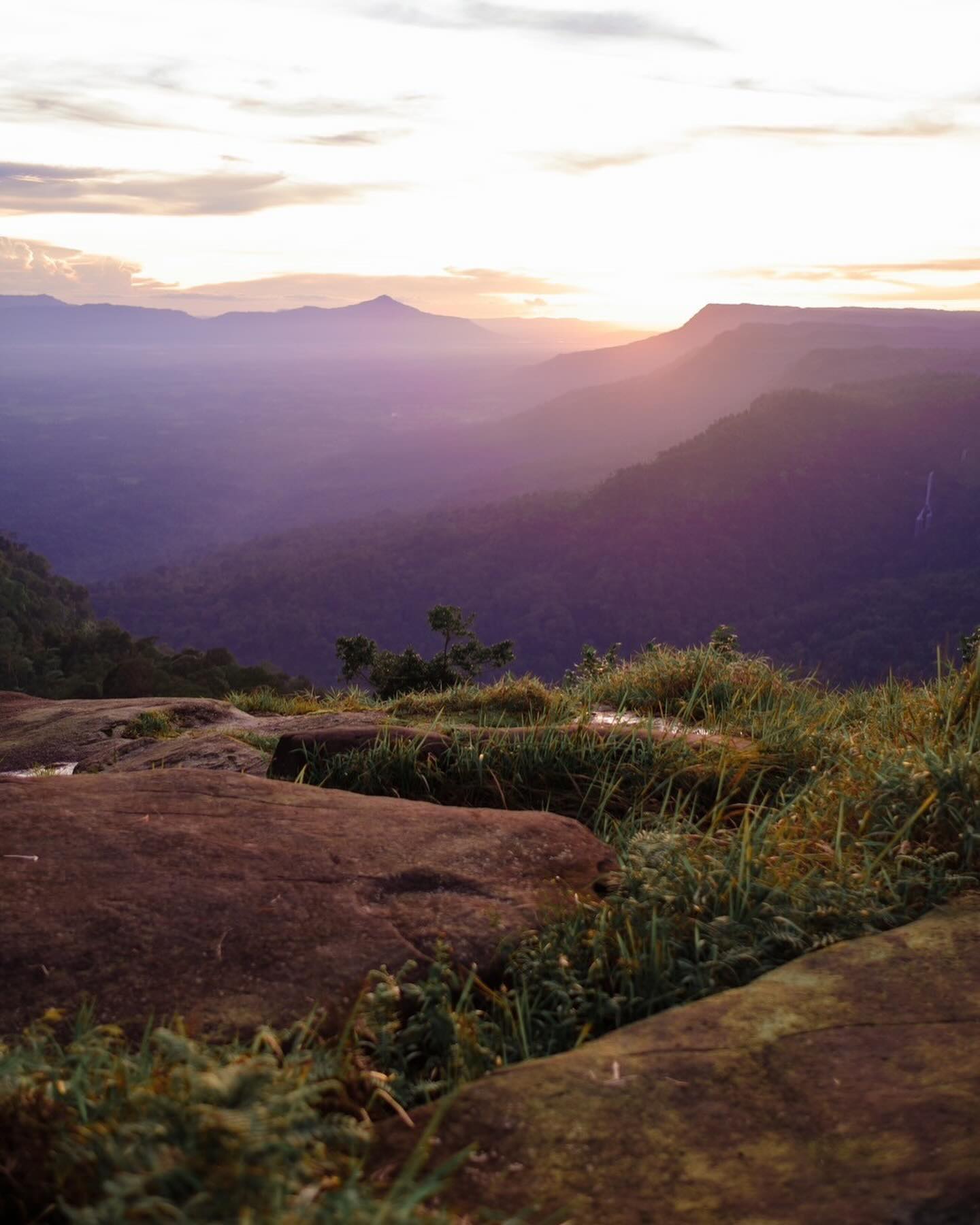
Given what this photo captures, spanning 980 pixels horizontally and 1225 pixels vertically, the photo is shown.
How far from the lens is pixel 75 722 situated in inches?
320

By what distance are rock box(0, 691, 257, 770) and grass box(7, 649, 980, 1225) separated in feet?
7.00

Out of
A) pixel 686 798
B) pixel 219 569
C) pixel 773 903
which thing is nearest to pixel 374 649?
pixel 686 798

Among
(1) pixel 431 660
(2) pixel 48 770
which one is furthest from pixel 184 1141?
(1) pixel 431 660

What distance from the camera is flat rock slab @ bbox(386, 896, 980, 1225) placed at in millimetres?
1771

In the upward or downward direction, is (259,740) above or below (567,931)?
below

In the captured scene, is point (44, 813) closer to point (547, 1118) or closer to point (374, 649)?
point (547, 1118)

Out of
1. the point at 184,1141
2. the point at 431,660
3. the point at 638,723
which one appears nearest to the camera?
the point at 184,1141

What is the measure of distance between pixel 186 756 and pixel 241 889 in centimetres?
280

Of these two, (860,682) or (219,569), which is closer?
→ (860,682)

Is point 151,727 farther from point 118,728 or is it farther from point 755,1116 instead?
point 755,1116

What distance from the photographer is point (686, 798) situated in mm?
4152

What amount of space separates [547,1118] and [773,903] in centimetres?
121

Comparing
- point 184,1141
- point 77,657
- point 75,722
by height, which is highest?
point 184,1141

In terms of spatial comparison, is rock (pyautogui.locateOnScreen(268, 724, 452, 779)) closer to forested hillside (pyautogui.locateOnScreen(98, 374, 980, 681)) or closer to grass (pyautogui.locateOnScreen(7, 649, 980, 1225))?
grass (pyautogui.locateOnScreen(7, 649, 980, 1225))
